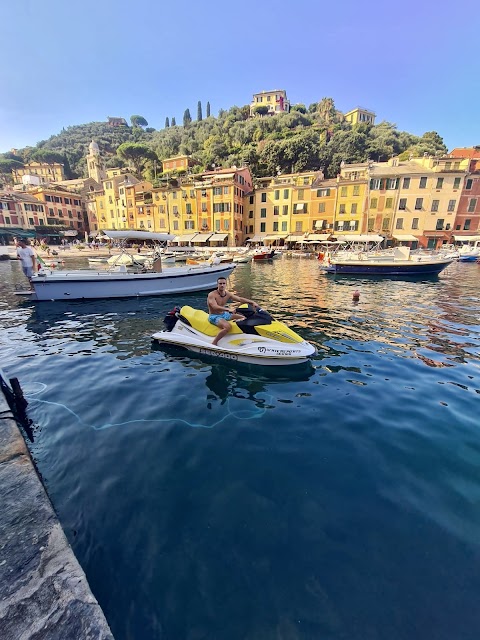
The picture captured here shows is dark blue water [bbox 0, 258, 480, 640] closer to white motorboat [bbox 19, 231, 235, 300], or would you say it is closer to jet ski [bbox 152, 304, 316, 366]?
jet ski [bbox 152, 304, 316, 366]

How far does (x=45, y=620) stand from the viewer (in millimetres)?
1856

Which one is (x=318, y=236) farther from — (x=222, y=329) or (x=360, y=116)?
(x=360, y=116)

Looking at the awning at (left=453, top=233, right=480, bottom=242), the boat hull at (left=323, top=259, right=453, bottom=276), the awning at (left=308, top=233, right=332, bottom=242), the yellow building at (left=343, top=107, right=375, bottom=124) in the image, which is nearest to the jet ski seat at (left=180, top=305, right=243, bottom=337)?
the boat hull at (left=323, top=259, right=453, bottom=276)

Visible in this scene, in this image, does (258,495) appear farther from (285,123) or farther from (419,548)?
(285,123)

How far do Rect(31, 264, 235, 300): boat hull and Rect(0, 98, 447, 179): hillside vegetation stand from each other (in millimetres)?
56302

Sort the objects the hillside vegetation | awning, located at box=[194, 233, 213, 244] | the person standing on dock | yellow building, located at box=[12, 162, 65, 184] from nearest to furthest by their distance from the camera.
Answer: the person standing on dock, awning, located at box=[194, 233, 213, 244], the hillside vegetation, yellow building, located at box=[12, 162, 65, 184]

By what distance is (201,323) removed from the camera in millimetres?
8219

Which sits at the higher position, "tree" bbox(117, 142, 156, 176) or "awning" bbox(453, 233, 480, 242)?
"tree" bbox(117, 142, 156, 176)

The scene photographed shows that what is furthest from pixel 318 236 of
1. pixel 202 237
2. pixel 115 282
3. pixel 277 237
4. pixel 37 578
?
pixel 37 578

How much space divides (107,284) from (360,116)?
385 feet

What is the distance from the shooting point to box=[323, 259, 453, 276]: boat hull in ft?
81.4

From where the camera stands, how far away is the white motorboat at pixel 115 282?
1506 cm

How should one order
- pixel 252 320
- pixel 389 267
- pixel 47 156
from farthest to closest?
pixel 47 156, pixel 389 267, pixel 252 320

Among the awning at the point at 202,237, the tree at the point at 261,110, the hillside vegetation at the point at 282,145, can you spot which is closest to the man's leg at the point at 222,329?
the awning at the point at 202,237
